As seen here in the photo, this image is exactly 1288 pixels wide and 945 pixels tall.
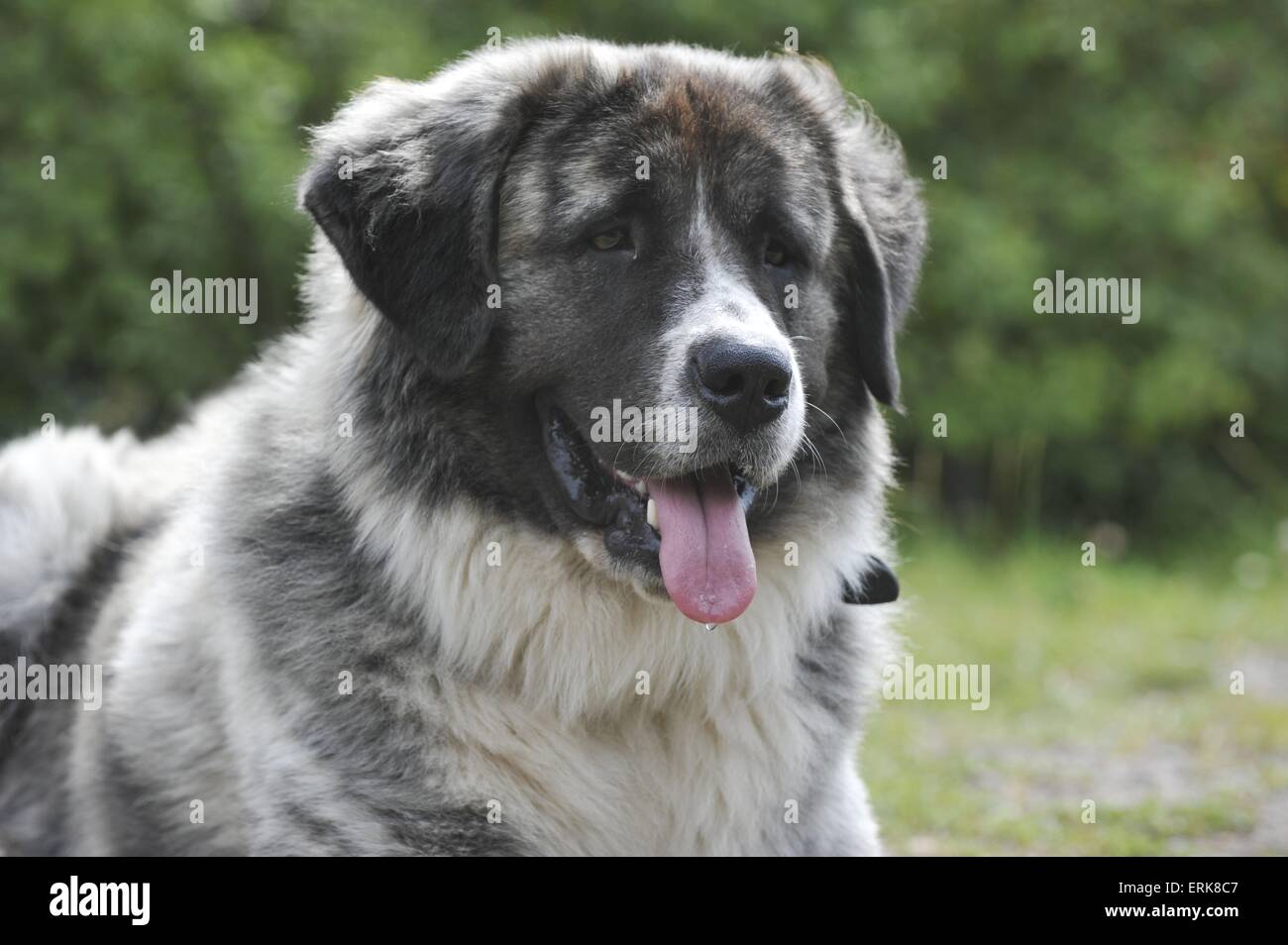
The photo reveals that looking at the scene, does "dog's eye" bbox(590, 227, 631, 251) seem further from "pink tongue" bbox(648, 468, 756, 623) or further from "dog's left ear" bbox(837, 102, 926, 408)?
"dog's left ear" bbox(837, 102, 926, 408)

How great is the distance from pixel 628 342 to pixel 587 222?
0.33 meters

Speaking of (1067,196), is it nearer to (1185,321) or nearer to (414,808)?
(1185,321)

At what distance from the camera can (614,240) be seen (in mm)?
3842

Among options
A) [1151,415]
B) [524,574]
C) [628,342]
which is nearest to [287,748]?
[524,574]

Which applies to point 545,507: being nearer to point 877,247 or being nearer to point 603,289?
point 603,289

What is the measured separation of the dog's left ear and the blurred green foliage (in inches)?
179

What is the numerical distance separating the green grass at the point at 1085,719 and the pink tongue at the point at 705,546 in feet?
→ 5.20

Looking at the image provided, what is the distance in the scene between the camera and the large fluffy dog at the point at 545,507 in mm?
3709

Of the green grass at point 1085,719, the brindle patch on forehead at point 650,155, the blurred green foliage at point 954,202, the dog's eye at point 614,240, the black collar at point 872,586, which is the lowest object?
the green grass at point 1085,719

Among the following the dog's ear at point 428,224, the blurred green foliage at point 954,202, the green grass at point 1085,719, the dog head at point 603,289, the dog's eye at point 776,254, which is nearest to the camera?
Answer: the dog head at point 603,289

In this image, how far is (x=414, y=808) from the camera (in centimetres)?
366

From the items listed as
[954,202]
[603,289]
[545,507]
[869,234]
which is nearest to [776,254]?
[869,234]

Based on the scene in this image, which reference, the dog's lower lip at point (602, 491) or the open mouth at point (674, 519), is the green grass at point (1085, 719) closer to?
the open mouth at point (674, 519)

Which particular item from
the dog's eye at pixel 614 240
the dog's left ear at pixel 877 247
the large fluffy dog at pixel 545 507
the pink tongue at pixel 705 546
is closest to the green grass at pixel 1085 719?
the dog's left ear at pixel 877 247
